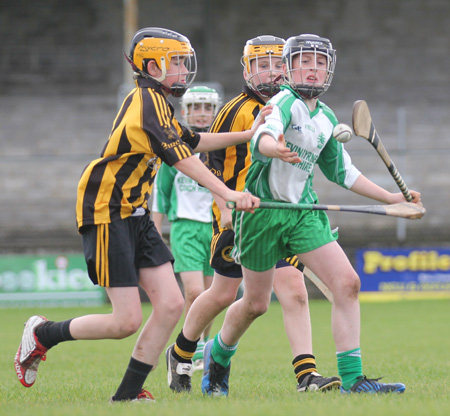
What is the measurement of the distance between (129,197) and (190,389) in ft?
4.89

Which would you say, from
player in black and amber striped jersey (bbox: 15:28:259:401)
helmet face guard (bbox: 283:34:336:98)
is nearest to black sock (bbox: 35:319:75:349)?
player in black and amber striped jersey (bbox: 15:28:259:401)

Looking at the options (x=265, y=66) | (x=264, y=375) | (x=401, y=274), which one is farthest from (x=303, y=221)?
(x=401, y=274)

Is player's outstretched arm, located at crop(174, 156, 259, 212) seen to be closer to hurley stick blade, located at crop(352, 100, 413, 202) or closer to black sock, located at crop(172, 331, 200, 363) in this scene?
hurley stick blade, located at crop(352, 100, 413, 202)

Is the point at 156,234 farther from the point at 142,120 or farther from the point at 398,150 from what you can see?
the point at 398,150

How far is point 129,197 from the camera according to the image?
186 inches

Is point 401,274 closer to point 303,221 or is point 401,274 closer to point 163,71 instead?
point 303,221

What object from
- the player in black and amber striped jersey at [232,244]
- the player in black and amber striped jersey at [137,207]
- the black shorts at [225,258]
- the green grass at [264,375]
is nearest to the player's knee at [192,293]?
the green grass at [264,375]

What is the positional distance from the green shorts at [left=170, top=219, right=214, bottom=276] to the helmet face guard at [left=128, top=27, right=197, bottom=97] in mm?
3027

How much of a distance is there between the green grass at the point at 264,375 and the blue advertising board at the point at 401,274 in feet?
8.28

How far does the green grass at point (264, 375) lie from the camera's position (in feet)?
13.2

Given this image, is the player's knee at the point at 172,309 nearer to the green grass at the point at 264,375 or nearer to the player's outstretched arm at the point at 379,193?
the green grass at the point at 264,375

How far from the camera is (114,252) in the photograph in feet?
15.2

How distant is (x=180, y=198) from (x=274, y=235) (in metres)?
3.40

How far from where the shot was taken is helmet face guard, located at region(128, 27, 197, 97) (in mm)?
4781
